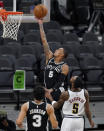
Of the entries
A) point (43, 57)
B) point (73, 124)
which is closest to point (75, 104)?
point (73, 124)

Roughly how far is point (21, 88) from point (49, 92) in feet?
7.78

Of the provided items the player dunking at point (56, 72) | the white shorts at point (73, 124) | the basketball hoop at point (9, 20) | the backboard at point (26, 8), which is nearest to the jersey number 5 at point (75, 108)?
the white shorts at point (73, 124)

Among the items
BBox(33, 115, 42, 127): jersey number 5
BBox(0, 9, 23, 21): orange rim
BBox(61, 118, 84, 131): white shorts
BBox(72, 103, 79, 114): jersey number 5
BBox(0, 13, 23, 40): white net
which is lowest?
BBox(61, 118, 84, 131): white shorts

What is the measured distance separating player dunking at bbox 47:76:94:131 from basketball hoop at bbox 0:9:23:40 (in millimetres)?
1712

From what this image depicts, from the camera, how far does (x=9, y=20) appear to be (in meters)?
10.4

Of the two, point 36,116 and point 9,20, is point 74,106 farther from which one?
point 9,20

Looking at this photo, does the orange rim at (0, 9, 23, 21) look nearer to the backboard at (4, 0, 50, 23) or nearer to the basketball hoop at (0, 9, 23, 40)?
the basketball hoop at (0, 9, 23, 40)

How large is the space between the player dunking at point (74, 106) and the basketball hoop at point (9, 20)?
67.4 inches

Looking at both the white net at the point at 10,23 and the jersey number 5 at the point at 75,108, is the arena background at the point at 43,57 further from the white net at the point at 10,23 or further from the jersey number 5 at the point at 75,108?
the jersey number 5 at the point at 75,108

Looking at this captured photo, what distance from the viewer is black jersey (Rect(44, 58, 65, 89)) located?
10000 millimetres

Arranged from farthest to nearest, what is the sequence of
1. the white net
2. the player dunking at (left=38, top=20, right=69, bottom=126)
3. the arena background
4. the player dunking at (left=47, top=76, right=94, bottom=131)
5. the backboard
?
the arena background
the backboard
the white net
the player dunking at (left=38, top=20, right=69, bottom=126)
the player dunking at (left=47, top=76, right=94, bottom=131)

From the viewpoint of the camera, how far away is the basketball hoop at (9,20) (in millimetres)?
10172

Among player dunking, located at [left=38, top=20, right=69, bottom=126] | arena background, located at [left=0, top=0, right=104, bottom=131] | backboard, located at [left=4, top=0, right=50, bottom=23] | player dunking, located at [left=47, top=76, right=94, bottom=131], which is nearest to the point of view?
player dunking, located at [left=47, top=76, right=94, bottom=131]

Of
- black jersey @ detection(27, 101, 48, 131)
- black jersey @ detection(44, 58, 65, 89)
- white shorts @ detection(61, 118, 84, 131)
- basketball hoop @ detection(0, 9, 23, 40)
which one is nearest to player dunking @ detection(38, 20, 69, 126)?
black jersey @ detection(44, 58, 65, 89)
